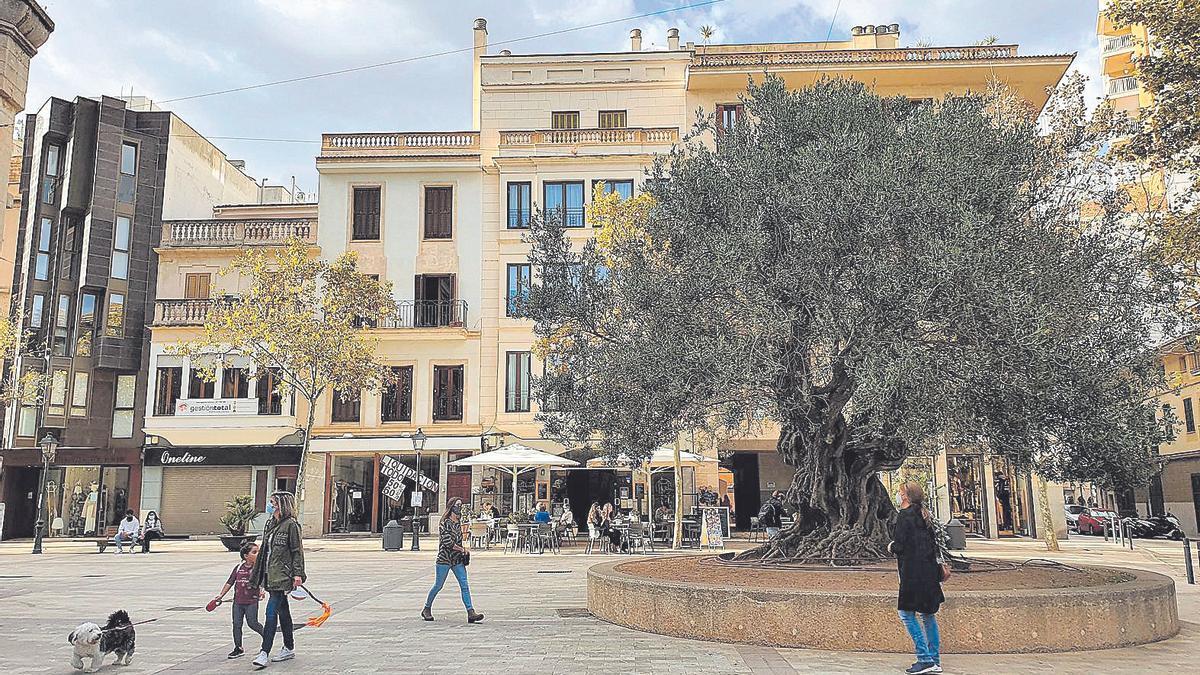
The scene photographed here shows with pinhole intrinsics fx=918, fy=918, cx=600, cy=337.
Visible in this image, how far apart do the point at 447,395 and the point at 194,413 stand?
8990 millimetres

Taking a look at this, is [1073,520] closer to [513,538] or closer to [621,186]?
[621,186]

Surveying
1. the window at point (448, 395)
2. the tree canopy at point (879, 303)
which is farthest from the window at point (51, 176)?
the tree canopy at point (879, 303)

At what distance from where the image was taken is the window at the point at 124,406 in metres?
34.3

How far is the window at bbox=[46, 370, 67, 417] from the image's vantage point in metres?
33.4

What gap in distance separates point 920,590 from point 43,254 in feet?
121

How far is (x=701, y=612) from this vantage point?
10.5 m

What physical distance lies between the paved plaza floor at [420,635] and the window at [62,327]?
16446 millimetres

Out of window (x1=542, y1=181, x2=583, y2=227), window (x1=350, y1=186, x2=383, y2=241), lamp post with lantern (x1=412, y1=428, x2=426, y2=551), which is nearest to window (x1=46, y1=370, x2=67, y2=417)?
window (x1=350, y1=186, x2=383, y2=241)

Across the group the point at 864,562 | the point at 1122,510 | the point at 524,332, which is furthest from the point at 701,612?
the point at 1122,510

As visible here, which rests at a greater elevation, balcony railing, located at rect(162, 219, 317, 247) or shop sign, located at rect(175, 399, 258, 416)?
balcony railing, located at rect(162, 219, 317, 247)

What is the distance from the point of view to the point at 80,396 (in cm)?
3403

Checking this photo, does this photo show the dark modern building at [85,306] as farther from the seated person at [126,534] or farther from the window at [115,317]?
the seated person at [126,534]

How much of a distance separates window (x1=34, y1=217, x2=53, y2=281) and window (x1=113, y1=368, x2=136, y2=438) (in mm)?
5186

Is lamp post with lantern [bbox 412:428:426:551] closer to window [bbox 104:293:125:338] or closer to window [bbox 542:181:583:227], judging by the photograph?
window [bbox 542:181:583:227]
